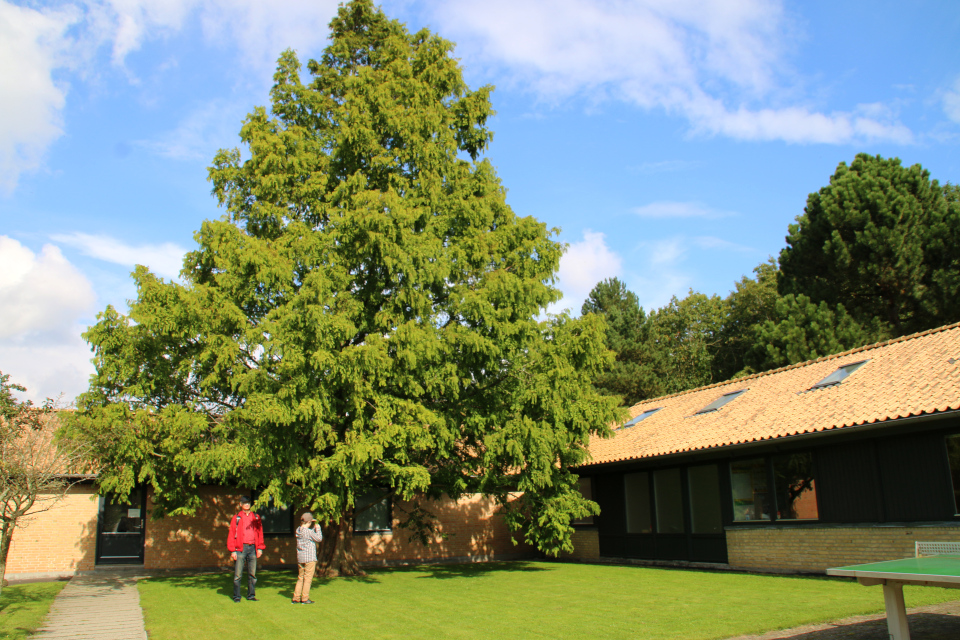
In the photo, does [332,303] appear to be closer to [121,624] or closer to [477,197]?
Result: [477,197]

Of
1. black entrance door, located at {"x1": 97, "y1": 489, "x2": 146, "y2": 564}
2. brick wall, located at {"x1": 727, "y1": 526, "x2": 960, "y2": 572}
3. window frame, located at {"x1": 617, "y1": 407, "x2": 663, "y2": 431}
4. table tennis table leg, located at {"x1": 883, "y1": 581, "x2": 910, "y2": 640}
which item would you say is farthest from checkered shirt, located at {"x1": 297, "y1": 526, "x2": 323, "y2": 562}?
window frame, located at {"x1": 617, "y1": 407, "x2": 663, "y2": 431}

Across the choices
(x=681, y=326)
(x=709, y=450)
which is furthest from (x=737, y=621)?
(x=681, y=326)

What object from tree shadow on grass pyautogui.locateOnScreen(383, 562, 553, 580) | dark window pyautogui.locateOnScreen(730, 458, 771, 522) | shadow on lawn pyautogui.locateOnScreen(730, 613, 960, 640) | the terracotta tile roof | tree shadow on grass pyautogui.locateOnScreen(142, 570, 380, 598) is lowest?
tree shadow on grass pyautogui.locateOnScreen(383, 562, 553, 580)

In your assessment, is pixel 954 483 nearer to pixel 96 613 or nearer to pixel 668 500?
pixel 668 500

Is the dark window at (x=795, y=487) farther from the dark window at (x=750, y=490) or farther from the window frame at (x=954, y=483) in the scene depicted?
the window frame at (x=954, y=483)

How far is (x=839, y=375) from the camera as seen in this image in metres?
15.1

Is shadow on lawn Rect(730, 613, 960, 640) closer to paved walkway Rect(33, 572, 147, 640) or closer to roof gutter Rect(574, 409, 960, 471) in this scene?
roof gutter Rect(574, 409, 960, 471)

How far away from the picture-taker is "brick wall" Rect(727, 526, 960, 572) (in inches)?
452

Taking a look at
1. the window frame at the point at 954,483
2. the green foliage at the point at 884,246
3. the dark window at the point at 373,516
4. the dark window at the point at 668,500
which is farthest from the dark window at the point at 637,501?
the green foliage at the point at 884,246

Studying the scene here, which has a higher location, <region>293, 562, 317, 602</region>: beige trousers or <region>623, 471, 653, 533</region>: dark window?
<region>623, 471, 653, 533</region>: dark window

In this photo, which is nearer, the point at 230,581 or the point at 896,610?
the point at 896,610

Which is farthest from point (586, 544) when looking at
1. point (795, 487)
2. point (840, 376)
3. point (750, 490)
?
point (840, 376)

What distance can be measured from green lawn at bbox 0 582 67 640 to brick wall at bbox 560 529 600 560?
41.4 feet

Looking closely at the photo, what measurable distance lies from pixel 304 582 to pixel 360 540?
9443mm
